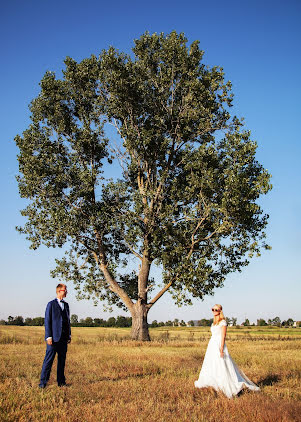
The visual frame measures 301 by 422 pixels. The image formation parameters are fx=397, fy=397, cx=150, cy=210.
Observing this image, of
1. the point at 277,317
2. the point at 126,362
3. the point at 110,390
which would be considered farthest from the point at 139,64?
the point at 277,317

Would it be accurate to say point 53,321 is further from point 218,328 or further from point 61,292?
point 218,328

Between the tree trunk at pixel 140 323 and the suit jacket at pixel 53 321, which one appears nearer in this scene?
the suit jacket at pixel 53 321

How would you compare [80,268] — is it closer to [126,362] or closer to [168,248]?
[168,248]

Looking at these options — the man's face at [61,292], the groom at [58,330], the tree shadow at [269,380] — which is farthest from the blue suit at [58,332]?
the tree shadow at [269,380]

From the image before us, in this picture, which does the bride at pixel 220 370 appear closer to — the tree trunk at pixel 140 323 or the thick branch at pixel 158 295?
the thick branch at pixel 158 295

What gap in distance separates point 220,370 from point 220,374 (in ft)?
0.32

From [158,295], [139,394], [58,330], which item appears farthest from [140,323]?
[139,394]

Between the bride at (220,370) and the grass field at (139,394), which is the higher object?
the bride at (220,370)

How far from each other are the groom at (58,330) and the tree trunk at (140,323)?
59.6 ft

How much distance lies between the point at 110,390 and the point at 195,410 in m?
2.82

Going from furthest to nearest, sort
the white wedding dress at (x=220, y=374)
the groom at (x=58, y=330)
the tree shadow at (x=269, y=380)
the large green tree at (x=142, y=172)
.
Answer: the large green tree at (x=142, y=172) → the tree shadow at (x=269, y=380) → the groom at (x=58, y=330) → the white wedding dress at (x=220, y=374)

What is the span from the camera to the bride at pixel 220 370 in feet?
31.8

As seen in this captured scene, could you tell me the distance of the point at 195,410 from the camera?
7.76 meters

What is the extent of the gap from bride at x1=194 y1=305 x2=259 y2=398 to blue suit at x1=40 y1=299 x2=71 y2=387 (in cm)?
359
